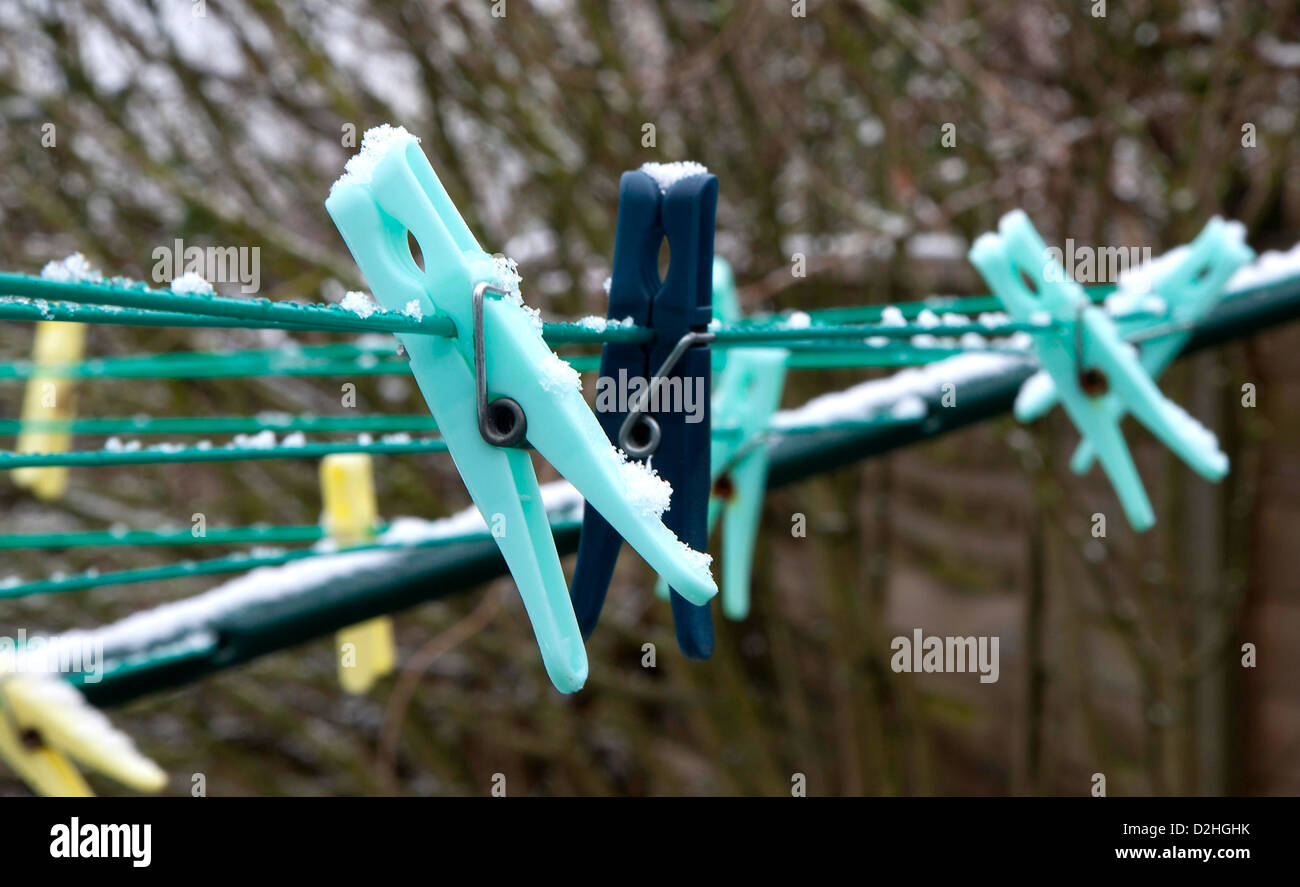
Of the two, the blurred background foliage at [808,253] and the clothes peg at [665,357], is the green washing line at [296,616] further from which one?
the blurred background foliage at [808,253]

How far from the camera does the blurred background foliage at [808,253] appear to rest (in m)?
1.85

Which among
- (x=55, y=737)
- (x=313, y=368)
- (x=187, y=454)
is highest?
(x=313, y=368)

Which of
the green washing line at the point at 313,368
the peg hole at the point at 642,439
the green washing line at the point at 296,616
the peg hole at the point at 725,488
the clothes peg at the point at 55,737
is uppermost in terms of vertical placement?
the green washing line at the point at 313,368

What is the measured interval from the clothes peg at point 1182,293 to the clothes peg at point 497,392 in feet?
1.50

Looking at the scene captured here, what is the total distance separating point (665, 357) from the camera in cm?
49

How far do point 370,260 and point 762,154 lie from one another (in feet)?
5.96

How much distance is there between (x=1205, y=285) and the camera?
796 mm

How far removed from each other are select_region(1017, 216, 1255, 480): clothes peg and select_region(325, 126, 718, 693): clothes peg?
1.50ft

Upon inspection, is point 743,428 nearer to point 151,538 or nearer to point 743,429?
point 743,429

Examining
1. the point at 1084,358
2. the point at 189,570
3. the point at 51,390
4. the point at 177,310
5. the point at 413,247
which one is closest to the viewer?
the point at 177,310

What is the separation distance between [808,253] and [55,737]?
174 centimetres

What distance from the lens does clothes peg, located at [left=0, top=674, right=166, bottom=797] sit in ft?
1.99

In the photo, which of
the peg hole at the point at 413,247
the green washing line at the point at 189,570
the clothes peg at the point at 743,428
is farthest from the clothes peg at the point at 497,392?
the clothes peg at the point at 743,428

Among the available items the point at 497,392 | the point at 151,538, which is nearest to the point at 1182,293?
the point at 497,392
